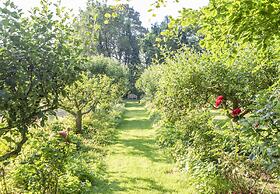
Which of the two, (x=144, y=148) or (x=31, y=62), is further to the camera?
(x=144, y=148)

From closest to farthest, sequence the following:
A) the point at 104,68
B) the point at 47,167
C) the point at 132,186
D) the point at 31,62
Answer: the point at 31,62 < the point at 47,167 < the point at 132,186 < the point at 104,68

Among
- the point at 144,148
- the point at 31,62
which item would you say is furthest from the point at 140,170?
the point at 31,62

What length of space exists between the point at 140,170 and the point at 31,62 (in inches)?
272

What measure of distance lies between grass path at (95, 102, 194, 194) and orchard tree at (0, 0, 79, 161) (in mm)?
4287

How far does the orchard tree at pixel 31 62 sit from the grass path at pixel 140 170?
4.29m

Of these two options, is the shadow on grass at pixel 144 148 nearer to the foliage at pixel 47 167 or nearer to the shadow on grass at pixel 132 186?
the shadow on grass at pixel 132 186

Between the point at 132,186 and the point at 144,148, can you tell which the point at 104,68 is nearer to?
the point at 144,148

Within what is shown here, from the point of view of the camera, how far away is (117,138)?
16.3 meters

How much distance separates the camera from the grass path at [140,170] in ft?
25.9

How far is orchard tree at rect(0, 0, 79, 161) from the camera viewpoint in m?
3.59

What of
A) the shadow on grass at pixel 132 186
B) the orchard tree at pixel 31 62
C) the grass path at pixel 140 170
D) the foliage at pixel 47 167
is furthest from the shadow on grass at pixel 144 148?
the orchard tree at pixel 31 62

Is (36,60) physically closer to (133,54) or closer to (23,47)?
(23,47)

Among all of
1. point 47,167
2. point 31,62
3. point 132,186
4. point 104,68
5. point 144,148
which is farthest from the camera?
point 104,68

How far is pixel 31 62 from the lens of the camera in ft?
12.5
